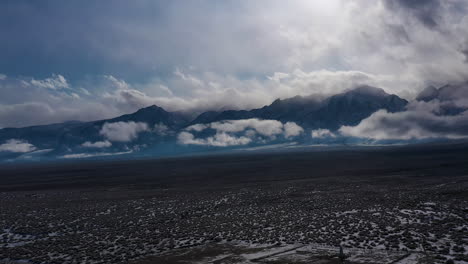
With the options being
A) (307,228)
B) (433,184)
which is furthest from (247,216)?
(433,184)

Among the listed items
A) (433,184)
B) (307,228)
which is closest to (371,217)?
(307,228)

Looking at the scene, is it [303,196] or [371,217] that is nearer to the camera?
[371,217]

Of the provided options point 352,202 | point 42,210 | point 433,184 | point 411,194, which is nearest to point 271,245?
point 352,202

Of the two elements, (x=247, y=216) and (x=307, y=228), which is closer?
(x=307, y=228)

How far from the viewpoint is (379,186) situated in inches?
2820

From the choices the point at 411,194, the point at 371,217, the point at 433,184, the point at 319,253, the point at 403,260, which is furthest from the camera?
the point at 433,184

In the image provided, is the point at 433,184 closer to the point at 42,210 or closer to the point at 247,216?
the point at 247,216

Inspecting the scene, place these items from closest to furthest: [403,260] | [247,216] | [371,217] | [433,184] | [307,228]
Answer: [403,260]
[307,228]
[371,217]
[247,216]
[433,184]

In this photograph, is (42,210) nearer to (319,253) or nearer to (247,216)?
(247,216)

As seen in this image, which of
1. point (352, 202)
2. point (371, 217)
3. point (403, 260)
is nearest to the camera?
point (403, 260)

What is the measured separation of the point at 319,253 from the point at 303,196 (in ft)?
112

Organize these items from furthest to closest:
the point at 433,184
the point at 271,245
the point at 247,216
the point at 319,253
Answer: the point at 433,184, the point at 247,216, the point at 271,245, the point at 319,253

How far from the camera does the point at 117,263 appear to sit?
29047 mm

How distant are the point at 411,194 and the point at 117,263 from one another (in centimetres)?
4817
